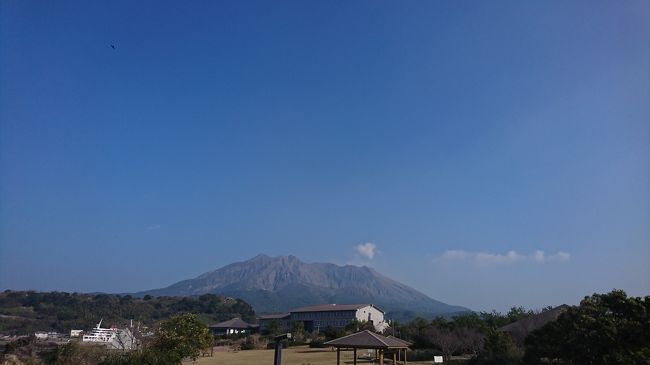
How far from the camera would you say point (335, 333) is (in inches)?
2077

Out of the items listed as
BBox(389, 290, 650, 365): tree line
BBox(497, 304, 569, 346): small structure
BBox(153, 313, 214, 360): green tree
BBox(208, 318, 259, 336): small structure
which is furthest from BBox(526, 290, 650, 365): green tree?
BBox(208, 318, 259, 336): small structure

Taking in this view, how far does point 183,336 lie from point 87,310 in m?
83.2

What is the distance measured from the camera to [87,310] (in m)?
103

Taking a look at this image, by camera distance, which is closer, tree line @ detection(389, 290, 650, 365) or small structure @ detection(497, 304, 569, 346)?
tree line @ detection(389, 290, 650, 365)

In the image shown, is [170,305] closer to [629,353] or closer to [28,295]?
[28,295]

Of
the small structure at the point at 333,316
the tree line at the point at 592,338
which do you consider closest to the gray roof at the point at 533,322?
the tree line at the point at 592,338

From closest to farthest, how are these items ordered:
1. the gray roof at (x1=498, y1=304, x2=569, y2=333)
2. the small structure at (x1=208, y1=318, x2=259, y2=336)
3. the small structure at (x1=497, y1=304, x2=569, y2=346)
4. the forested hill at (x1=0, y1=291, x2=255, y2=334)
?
the small structure at (x1=497, y1=304, x2=569, y2=346)
the gray roof at (x1=498, y1=304, x2=569, y2=333)
the small structure at (x1=208, y1=318, x2=259, y2=336)
the forested hill at (x1=0, y1=291, x2=255, y2=334)

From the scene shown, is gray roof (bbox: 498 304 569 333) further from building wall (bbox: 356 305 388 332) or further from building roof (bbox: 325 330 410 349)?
building wall (bbox: 356 305 388 332)

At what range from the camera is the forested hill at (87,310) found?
8662 centimetres

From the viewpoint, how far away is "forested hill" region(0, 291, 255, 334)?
284 feet

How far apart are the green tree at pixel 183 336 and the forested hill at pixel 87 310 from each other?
5009 cm

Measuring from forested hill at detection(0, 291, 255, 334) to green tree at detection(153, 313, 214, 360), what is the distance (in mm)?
50092

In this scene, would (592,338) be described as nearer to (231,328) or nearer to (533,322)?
(533,322)

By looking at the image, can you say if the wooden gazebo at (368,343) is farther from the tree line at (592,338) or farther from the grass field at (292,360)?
the grass field at (292,360)
